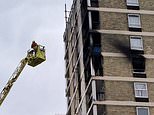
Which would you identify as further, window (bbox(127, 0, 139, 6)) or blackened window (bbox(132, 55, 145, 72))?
window (bbox(127, 0, 139, 6))

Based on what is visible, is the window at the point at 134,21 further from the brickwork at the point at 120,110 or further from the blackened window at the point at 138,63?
the brickwork at the point at 120,110

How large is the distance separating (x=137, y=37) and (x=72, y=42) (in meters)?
12.7

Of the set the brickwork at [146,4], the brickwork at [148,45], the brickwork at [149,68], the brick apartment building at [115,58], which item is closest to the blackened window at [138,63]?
the brick apartment building at [115,58]

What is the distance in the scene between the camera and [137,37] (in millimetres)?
81938

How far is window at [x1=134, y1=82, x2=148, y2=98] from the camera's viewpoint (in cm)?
7831

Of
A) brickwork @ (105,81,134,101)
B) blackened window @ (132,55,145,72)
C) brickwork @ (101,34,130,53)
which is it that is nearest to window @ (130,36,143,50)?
brickwork @ (101,34,130,53)

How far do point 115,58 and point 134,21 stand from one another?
5940 millimetres

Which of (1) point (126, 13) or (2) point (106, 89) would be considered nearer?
(2) point (106, 89)

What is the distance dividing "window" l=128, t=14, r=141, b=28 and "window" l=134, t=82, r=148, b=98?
24.9 ft

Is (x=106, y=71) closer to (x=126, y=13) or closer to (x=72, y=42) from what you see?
(x=126, y=13)

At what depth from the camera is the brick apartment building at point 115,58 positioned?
254 feet

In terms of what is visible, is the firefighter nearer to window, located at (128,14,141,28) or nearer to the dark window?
the dark window

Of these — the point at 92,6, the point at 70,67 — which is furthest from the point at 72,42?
the point at 92,6

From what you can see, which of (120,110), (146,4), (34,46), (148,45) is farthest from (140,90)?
(34,46)
